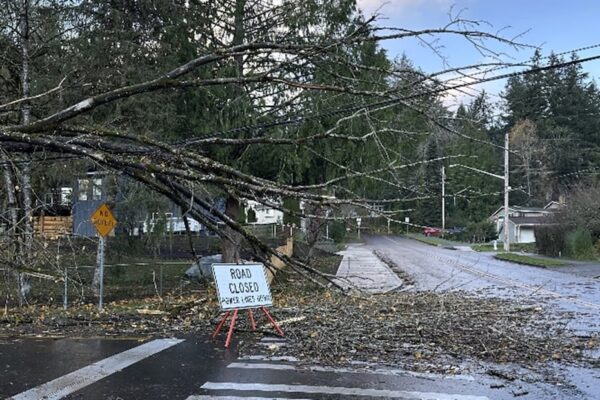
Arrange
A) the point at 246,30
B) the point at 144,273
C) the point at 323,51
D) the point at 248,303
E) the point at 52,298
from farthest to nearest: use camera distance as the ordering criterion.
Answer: the point at 144,273 < the point at 52,298 < the point at 246,30 < the point at 248,303 < the point at 323,51

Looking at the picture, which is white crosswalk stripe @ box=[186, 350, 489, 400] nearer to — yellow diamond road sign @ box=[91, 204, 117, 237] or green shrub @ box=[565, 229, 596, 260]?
yellow diamond road sign @ box=[91, 204, 117, 237]

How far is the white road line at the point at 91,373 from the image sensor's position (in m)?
6.07

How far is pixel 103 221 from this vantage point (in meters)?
14.1

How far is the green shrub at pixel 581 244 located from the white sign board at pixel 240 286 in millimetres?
29592

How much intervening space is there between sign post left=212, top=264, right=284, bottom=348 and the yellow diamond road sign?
5835mm

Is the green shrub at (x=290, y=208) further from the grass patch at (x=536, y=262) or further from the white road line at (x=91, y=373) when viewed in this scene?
the grass patch at (x=536, y=262)

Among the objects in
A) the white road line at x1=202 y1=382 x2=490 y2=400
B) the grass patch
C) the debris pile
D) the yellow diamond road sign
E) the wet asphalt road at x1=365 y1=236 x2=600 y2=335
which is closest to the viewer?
the white road line at x1=202 y1=382 x2=490 y2=400

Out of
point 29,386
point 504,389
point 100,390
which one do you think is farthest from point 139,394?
point 504,389

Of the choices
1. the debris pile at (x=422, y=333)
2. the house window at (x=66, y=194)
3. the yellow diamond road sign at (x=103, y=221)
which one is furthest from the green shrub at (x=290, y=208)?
the house window at (x=66, y=194)

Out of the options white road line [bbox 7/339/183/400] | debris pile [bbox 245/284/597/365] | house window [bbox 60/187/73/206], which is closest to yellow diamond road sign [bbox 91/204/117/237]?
debris pile [bbox 245/284/597/365]

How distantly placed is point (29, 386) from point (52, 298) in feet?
37.8

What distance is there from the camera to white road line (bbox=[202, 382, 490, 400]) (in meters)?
5.95

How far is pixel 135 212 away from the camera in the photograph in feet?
64.6

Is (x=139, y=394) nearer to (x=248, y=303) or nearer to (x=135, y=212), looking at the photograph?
(x=248, y=303)
